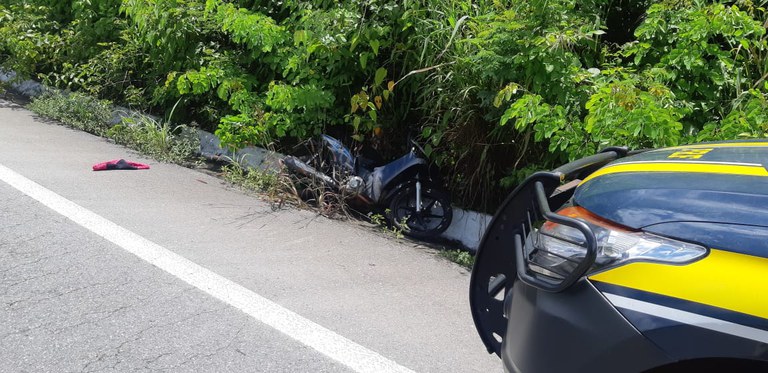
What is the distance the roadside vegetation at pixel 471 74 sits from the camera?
16.8 ft

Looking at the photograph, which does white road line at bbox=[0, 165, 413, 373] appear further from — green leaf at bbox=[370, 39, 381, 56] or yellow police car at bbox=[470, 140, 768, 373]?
green leaf at bbox=[370, 39, 381, 56]

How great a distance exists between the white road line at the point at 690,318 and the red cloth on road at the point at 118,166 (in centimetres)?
663

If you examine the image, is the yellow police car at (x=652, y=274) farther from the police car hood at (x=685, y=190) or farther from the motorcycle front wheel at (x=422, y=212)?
the motorcycle front wheel at (x=422, y=212)

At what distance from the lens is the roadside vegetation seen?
513 centimetres

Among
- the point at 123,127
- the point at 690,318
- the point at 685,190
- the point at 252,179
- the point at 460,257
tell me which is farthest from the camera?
the point at 123,127

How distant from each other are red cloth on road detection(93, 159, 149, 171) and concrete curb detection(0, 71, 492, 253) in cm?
98

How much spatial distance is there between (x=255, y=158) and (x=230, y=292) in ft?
11.6

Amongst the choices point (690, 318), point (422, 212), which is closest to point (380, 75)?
point (422, 212)

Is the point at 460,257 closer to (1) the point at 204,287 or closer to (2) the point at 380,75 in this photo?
(2) the point at 380,75

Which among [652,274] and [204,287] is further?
[204,287]

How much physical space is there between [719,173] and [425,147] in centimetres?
424

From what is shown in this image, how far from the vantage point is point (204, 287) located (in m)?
4.62

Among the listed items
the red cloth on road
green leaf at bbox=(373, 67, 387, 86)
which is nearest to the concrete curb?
the red cloth on road

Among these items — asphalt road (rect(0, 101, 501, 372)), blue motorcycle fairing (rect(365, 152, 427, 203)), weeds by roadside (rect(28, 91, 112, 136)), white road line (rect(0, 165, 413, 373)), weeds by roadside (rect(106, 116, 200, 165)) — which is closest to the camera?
asphalt road (rect(0, 101, 501, 372))
